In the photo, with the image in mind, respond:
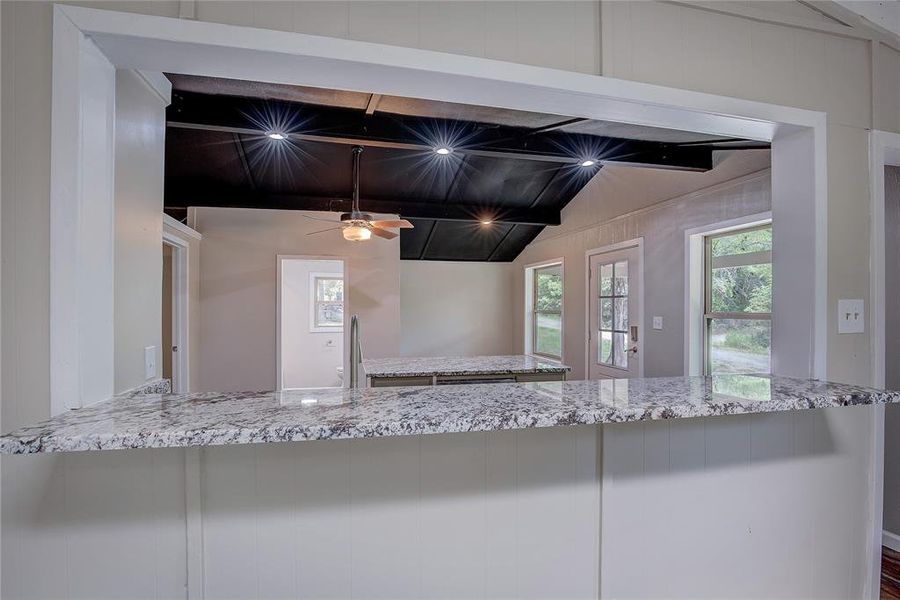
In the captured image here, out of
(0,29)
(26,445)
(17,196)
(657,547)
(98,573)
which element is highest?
(0,29)

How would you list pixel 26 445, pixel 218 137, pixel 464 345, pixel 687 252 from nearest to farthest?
1. pixel 26 445
2. pixel 687 252
3. pixel 218 137
4. pixel 464 345

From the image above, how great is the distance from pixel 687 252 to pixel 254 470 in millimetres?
3448

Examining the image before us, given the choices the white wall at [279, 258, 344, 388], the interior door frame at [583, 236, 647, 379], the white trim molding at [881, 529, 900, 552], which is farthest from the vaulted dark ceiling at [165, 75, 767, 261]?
the white trim molding at [881, 529, 900, 552]

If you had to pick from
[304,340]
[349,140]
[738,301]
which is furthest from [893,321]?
[304,340]

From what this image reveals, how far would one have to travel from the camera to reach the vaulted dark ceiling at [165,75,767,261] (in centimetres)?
241

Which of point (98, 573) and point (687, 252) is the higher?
point (687, 252)

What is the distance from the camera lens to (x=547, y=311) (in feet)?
20.6

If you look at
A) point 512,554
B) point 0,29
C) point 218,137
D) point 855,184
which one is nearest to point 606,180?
point 855,184

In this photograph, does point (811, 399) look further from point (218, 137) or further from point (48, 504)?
point (218, 137)

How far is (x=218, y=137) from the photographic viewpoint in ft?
12.4

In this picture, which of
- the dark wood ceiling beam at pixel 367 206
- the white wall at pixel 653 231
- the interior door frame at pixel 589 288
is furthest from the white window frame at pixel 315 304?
the interior door frame at pixel 589 288

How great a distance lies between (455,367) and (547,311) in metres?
3.10

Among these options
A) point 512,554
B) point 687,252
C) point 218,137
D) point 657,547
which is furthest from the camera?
point 218,137

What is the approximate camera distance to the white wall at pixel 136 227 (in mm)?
1188
